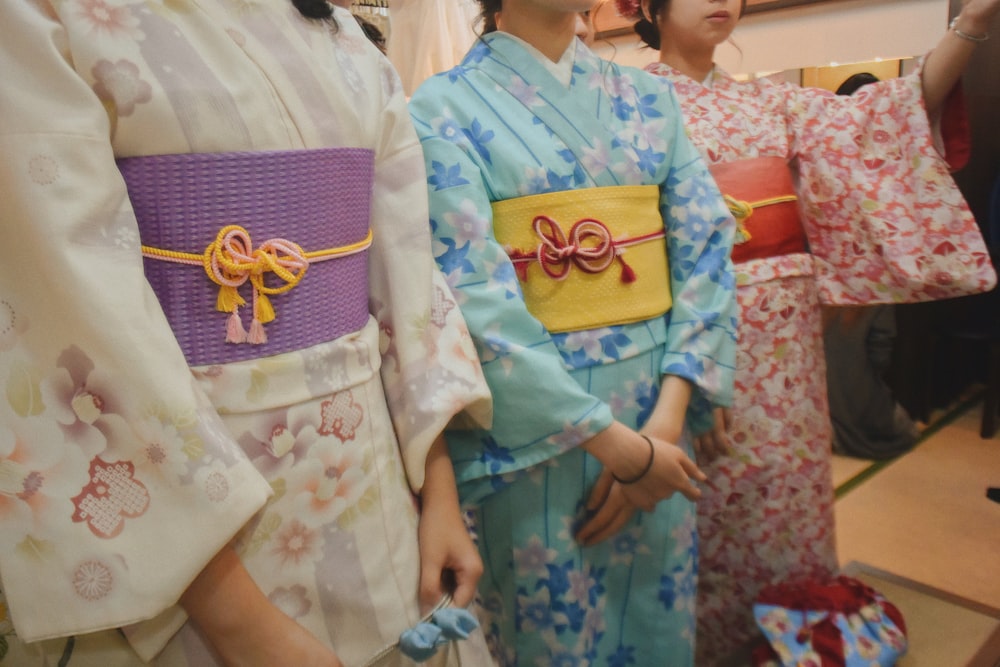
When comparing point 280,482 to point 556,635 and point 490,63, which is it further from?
point 490,63

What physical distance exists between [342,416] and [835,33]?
2530mm

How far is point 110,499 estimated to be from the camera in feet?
2.25

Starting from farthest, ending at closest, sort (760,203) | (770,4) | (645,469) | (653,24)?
(770,4), (653,24), (760,203), (645,469)

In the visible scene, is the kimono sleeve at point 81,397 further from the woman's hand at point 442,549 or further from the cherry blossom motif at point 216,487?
the woman's hand at point 442,549

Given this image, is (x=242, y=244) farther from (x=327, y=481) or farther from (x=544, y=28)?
(x=544, y=28)

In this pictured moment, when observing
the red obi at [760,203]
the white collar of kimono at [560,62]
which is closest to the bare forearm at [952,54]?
the red obi at [760,203]

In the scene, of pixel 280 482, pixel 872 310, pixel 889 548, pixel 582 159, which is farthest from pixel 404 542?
pixel 872 310

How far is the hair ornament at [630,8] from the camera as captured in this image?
71.2 inches

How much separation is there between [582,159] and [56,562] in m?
0.85

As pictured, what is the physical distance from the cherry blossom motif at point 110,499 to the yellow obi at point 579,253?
0.62 meters

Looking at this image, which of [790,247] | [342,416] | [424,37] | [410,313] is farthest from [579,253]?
[424,37]

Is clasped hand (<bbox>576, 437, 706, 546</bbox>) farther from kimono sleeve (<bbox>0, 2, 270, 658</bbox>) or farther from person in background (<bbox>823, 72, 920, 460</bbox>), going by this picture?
person in background (<bbox>823, 72, 920, 460</bbox>)

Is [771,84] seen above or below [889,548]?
above

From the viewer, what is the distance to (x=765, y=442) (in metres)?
1.66
